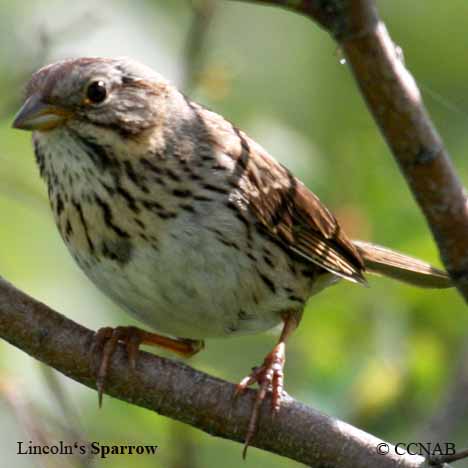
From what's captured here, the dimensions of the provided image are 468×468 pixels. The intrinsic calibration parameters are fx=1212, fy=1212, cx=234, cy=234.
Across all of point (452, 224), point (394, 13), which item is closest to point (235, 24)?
point (394, 13)

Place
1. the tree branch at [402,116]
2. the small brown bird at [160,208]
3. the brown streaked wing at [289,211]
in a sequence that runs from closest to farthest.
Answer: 1. the tree branch at [402,116]
2. the small brown bird at [160,208]
3. the brown streaked wing at [289,211]

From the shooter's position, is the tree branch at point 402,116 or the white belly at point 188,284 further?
the white belly at point 188,284

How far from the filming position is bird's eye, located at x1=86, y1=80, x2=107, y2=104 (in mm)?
3695

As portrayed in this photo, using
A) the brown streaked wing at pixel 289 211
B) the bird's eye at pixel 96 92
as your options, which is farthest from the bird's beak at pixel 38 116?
the brown streaked wing at pixel 289 211

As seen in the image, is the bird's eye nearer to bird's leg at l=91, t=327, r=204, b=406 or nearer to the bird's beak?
the bird's beak

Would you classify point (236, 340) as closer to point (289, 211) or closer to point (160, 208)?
point (289, 211)

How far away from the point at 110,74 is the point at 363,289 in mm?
1354

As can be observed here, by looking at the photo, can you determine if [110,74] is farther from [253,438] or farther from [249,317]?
[253,438]

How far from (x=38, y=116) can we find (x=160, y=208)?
1.51 ft

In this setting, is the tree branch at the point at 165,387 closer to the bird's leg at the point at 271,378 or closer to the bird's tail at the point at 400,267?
the bird's leg at the point at 271,378

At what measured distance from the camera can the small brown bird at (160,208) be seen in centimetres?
364

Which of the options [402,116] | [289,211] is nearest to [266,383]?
[289,211]

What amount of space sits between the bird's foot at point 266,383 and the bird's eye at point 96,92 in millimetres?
960

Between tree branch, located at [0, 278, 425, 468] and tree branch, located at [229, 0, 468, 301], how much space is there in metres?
0.80
